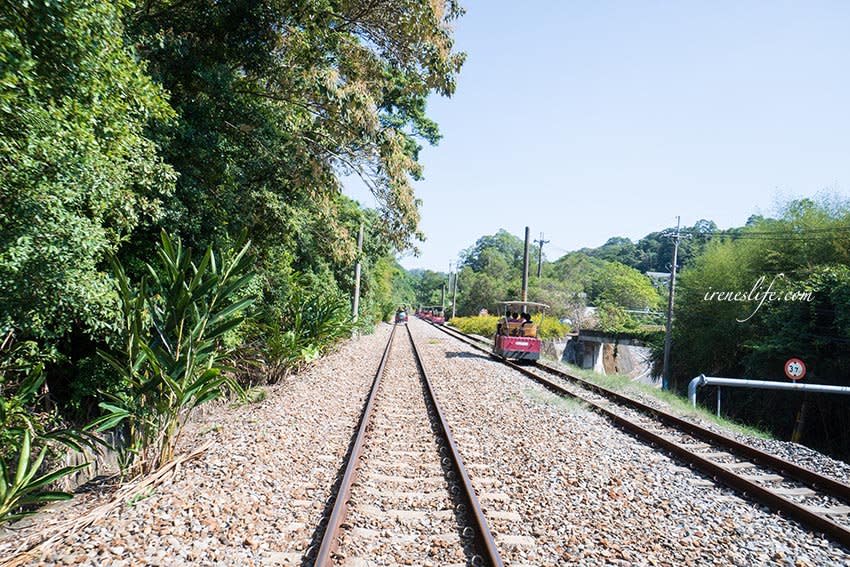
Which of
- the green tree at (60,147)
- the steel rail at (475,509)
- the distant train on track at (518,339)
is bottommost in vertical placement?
the steel rail at (475,509)

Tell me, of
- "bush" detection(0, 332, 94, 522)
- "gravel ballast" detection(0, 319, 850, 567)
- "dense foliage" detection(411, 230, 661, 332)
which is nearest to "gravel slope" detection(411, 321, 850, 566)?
"gravel ballast" detection(0, 319, 850, 567)

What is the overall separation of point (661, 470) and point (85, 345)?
25.2ft

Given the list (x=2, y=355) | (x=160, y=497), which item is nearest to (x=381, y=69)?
(x=2, y=355)

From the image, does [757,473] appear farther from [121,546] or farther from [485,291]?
[485,291]

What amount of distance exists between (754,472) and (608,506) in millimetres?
2811

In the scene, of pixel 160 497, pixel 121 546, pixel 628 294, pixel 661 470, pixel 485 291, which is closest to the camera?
pixel 121 546

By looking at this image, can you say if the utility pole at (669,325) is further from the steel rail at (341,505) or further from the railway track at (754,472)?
the steel rail at (341,505)

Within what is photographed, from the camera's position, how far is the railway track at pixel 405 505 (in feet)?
11.8

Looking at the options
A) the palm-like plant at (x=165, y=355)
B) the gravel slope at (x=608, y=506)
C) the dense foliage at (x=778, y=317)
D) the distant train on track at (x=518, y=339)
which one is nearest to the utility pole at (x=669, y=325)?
the dense foliage at (x=778, y=317)

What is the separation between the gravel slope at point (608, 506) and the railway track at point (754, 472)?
0.70ft

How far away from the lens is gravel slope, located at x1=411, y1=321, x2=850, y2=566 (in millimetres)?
3879

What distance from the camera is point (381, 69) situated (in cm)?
1012

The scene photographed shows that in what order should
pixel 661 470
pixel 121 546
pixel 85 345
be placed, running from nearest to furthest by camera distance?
pixel 121 546
pixel 661 470
pixel 85 345

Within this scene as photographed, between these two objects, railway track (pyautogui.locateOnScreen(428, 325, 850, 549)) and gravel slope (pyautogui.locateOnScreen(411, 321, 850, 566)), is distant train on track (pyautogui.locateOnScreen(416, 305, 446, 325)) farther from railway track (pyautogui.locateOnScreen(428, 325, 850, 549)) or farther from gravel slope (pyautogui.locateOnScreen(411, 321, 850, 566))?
gravel slope (pyautogui.locateOnScreen(411, 321, 850, 566))
